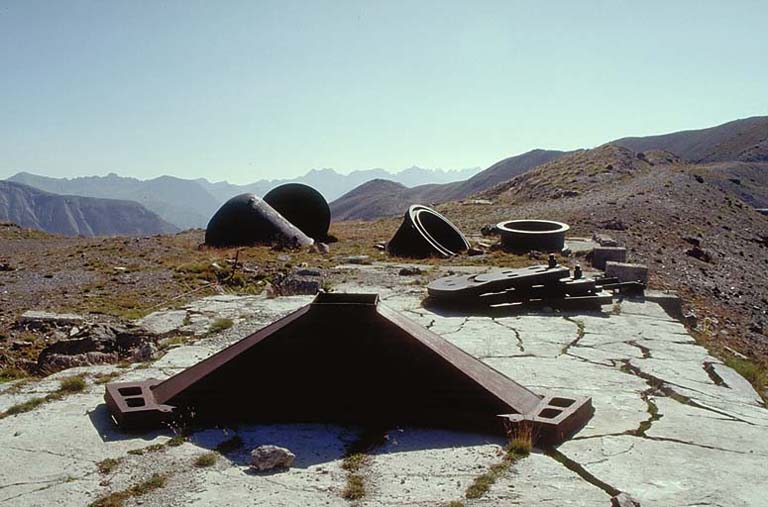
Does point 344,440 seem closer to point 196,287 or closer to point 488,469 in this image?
point 488,469

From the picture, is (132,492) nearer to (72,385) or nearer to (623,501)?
(72,385)

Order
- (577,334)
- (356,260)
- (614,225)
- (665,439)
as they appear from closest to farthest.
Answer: (665,439) → (577,334) → (356,260) → (614,225)

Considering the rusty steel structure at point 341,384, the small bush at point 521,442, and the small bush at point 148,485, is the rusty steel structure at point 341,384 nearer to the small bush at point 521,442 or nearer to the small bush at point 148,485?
the small bush at point 521,442

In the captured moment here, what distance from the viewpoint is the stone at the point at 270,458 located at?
2750 millimetres

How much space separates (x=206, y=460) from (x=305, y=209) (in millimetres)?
14685

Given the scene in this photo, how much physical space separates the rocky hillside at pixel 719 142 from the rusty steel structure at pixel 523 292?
66.9 m

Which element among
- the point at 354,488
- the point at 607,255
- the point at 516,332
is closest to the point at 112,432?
the point at 354,488

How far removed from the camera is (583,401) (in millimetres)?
3350

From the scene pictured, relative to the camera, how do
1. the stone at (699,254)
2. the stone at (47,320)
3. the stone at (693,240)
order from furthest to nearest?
1. the stone at (693,240)
2. the stone at (699,254)
3. the stone at (47,320)

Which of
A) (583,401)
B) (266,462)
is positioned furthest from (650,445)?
(266,462)

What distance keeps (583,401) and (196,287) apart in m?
5.93

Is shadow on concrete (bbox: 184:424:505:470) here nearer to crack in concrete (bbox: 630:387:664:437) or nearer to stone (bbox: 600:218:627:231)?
crack in concrete (bbox: 630:387:664:437)

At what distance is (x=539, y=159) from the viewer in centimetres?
11138

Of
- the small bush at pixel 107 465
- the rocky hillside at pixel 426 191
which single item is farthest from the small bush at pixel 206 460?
the rocky hillside at pixel 426 191
